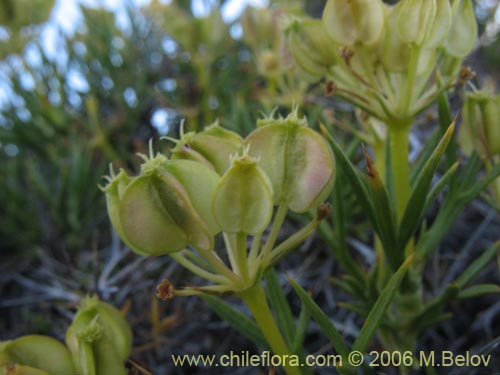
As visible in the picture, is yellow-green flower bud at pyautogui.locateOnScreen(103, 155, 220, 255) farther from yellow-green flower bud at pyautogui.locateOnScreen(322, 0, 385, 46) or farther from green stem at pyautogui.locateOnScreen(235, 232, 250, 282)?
yellow-green flower bud at pyautogui.locateOnScreen(322, 0, 385, 46)

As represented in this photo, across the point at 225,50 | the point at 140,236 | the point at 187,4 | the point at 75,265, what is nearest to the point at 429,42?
the point at 140,236

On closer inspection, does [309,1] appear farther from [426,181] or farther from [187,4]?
[426,181]

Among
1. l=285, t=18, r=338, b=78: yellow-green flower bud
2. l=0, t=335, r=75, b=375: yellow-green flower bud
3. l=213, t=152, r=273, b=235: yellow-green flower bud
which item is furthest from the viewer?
l=285, t=18, r=338, b=78: yellow-green flower bud

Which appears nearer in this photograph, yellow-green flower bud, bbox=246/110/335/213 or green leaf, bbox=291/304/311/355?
yellow-green flower bud, bbox=246/110/335/213

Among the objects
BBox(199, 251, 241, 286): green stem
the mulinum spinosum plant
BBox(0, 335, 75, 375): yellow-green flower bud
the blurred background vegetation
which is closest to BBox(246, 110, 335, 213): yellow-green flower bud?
the mulinum spinosum plant

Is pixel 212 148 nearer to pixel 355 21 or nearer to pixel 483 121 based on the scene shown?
pixel 355 21

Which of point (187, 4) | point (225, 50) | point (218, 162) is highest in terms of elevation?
point (187, 4)

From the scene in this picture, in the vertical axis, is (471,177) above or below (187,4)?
below
